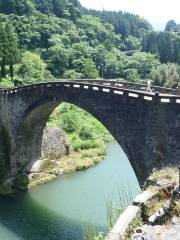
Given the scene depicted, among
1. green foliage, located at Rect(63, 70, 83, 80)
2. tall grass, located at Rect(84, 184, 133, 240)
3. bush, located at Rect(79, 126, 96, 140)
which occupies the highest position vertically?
green foliage, located at Rect(63, 70, 83, 80)

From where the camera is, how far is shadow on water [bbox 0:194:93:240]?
123ft

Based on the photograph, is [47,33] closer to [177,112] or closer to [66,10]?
[66,10]

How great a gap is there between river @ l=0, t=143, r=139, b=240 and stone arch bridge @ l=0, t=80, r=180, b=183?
3.94 m

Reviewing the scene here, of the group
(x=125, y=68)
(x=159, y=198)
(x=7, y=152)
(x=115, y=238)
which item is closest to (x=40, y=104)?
(x=7, y=152)

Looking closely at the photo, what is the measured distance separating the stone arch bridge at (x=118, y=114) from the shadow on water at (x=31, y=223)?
228 inches

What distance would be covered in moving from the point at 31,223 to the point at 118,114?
13058 millimetres

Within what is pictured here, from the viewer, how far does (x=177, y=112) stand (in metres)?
30.3

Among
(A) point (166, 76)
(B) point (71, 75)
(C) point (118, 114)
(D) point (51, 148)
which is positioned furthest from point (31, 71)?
(C) point (118, 114)

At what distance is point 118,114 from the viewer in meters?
34.5

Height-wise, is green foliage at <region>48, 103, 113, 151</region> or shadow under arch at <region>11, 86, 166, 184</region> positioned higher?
shadow under arch at <region>11, 86, 166, 184</region>

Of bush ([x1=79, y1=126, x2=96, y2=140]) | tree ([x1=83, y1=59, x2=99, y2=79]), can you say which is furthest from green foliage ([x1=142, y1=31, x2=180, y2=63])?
bush ([x1=79, y1=126, x2=96, y2=140])

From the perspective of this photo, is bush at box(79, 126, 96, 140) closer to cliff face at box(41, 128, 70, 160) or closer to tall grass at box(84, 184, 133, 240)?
cliff face at box(41, 128, 70, 160)

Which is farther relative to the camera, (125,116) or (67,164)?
(67,164)

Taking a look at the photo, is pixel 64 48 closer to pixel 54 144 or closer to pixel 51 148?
pixel 54 144
